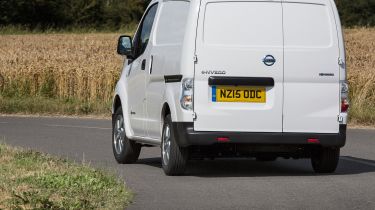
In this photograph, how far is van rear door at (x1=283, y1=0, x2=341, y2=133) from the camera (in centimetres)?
1315

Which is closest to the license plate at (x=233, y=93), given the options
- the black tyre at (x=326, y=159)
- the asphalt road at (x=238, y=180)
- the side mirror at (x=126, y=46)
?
the asphalt road at (x=238, y=180)

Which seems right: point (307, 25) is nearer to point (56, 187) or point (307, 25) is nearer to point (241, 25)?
point (241, 25)

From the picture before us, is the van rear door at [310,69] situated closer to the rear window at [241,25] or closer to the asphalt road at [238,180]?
the rear window at [241,25]

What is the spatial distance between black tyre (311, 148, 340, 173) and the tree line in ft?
276

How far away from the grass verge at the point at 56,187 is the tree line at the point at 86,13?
8498 cm

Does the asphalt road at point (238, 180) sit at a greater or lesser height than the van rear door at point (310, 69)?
lesser

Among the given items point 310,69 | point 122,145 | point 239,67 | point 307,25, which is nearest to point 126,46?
point 122,145

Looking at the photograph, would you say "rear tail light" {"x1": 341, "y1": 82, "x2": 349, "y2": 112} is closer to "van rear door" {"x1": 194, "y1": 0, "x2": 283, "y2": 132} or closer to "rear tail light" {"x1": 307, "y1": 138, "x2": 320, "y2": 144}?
"rear tail light" {"x1": 307, "y1": 138, "x2": 320, "y2": 144}

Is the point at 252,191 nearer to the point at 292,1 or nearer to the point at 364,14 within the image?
the point at 292,1

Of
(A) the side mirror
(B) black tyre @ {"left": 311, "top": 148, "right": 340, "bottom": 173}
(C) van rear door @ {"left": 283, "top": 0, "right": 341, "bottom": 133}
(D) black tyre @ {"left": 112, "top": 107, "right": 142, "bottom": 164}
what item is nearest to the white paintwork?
(C) van rear door @ {"left": 283, "top": 0, "right": 341, "bottom": 133}

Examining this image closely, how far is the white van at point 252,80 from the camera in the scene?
511 inches

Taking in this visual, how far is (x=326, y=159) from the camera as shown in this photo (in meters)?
13.9

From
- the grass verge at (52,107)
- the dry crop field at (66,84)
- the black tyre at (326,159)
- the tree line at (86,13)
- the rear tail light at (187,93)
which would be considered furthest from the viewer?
the tree line at (86,13)

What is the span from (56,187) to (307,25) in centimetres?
387
